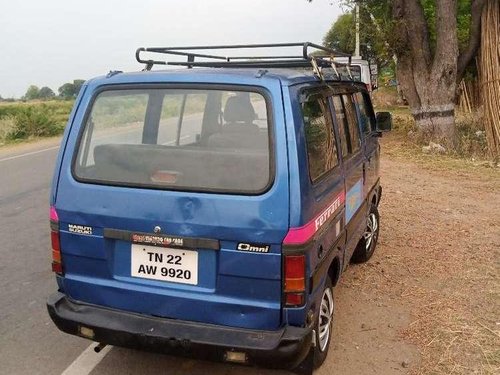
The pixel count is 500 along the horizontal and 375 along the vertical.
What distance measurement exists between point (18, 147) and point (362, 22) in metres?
10.4

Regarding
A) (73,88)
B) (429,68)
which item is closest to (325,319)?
(429,68)

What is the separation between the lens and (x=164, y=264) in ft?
8.74

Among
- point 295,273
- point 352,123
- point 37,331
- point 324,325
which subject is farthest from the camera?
point 352,123

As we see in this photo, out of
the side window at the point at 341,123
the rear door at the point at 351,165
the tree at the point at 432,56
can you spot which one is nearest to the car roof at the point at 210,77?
the side window at the point at 341,123

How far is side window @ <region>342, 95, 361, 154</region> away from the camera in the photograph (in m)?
3.89

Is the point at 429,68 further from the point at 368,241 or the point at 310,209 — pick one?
the point at 310,209

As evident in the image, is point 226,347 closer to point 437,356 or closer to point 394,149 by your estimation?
point 437,356

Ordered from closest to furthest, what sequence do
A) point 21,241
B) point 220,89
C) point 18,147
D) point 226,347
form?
1. point 226,347
2. point 220,89
3. point 21,241
4. point 18,147

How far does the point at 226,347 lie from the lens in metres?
2.52

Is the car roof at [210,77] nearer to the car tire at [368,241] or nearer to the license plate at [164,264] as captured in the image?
the license plate at [164,264]

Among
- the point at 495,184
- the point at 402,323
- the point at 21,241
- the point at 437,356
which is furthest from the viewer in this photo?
the point at 495,184

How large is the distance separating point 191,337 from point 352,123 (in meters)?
2.26

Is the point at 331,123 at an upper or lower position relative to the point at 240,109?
lower

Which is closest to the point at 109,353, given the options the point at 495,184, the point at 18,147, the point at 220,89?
the point at 220,89
